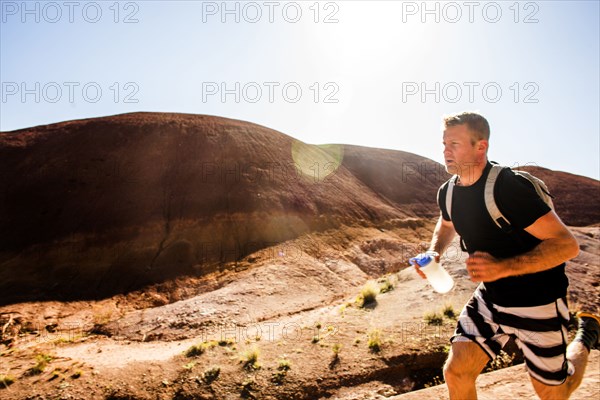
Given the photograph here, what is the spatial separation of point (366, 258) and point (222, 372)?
16992 mm

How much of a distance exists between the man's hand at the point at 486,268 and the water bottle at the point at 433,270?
0.50m

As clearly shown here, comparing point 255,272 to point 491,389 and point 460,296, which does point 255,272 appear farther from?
point 491,389

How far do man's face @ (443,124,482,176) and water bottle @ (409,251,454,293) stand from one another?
687mm

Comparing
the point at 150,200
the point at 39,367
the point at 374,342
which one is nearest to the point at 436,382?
the point at 374,342

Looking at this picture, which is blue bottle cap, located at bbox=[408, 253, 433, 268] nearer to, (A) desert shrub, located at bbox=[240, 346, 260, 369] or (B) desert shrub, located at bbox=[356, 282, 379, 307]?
(A) desert shrub, located at bbox=[240, 346, 260, 369]

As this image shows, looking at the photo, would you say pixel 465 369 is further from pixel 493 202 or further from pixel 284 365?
pixel 284 365

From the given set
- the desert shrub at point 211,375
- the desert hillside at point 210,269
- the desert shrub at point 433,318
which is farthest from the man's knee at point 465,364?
the desert shrub at point 433,318

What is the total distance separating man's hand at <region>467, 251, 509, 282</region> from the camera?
217 cm

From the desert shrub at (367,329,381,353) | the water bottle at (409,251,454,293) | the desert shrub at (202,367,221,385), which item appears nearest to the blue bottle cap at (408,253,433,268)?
the water bottle at (409,251,454,293)

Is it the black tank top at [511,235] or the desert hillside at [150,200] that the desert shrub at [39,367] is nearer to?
the black tank top at [511,235]

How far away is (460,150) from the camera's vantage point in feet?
8.20

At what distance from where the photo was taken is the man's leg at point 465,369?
245 centimetres

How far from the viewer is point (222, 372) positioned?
23.2 ft

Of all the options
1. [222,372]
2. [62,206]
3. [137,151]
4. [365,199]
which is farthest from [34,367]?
[365,199]
